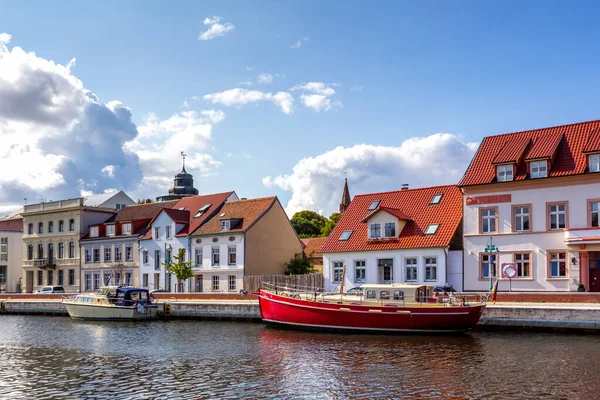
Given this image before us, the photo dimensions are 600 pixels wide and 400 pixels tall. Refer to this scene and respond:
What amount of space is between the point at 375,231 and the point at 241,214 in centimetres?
1680

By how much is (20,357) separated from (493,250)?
99.7 feet

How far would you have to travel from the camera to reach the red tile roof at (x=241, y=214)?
65.5 meters

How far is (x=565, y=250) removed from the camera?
4556 cm

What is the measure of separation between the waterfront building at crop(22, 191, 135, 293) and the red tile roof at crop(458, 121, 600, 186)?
152 feet

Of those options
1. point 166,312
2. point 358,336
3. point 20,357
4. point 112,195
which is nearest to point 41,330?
point 166,312

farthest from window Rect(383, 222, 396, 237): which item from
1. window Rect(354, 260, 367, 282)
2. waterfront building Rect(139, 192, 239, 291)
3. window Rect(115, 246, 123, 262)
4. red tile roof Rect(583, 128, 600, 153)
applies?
window Rect(115, 246, 123, 262)

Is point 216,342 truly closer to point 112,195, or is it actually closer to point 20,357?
point 20,357

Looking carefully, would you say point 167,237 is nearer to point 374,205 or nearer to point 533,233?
point 374,205

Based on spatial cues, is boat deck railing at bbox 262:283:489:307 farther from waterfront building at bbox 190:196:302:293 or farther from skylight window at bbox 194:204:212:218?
skylight window at bbox 194:204:212:218

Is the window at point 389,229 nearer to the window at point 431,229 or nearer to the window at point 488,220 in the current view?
the window at point 431,229

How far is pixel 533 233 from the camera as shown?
154ft

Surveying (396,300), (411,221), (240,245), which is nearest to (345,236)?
(411,221)

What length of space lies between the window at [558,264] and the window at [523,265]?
1.55m

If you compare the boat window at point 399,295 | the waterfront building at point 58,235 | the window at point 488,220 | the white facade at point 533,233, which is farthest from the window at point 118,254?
the boat window at point 399,295
